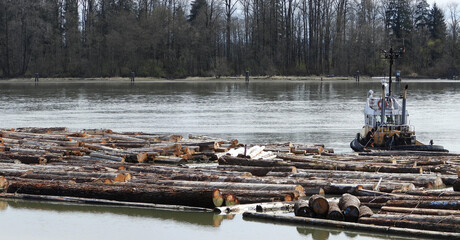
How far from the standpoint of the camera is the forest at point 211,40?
354 feet

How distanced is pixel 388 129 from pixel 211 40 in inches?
3388

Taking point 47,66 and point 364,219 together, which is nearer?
point 364,219

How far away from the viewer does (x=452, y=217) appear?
44.8ft

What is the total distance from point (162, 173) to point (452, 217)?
9.29 m

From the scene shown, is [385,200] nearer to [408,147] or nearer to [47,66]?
[408,147]

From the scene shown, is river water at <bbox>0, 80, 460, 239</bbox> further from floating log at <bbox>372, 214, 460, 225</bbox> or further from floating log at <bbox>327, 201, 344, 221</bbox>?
floating log at <bbox>372, 214, 460, 225</bbox>

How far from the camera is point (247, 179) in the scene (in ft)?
60.0

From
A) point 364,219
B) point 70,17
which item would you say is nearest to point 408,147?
point 364,219

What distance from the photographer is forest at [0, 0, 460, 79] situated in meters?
108

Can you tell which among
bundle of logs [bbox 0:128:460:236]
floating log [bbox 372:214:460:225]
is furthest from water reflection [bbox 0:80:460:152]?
floating log [bbox 372:214:460:225]

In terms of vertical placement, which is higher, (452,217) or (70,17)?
(70,17)

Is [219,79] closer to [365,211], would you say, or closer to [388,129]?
[388,129]

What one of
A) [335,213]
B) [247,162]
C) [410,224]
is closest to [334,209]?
[335,213]

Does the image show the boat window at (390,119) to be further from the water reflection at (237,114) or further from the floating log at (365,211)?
the floating log at (365,211)
